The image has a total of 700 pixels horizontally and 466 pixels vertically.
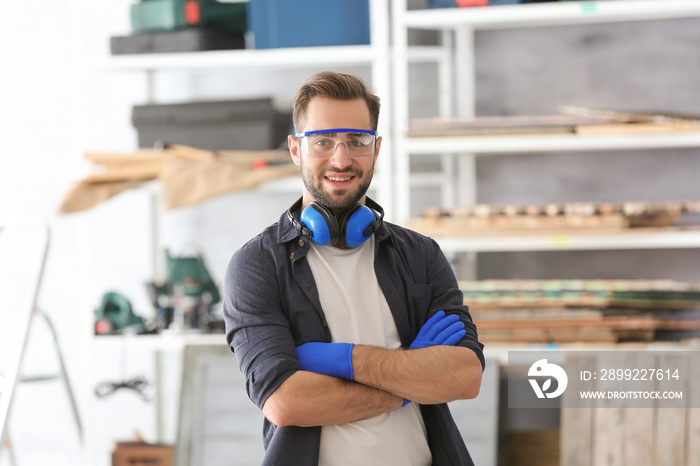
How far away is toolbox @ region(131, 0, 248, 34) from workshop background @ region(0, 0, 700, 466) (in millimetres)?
260

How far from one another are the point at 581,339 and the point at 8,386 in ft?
6.31

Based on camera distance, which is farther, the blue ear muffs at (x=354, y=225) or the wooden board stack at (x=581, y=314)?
the wooden board stack at (x=581, y=314)

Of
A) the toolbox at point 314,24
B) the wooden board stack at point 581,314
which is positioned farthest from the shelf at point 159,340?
the toolbox at point 314,24

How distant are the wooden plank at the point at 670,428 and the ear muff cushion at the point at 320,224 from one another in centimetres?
176

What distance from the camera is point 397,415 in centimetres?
154

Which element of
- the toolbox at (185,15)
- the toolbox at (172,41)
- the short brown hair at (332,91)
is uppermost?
the toolbox at (185,15)

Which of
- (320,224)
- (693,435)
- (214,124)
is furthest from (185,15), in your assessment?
(693,435)

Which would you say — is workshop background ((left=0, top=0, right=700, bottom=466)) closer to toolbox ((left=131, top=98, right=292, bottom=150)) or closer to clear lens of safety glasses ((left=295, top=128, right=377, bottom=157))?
toolbox ((left=131, top=98, right=292, bottom=150))

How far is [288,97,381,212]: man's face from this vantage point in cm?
155

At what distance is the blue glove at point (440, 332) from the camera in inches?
61.7

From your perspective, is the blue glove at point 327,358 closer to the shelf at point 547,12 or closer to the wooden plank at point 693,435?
the shelf at point 547,12

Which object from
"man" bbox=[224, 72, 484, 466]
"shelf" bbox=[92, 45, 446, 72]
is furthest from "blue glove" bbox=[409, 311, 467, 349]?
"shelf" bbox=[92, 45, 446, 72]

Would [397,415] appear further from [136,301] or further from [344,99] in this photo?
[136,301]

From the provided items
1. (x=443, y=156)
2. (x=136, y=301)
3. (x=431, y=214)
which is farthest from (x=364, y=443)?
(x=136, y=301)
